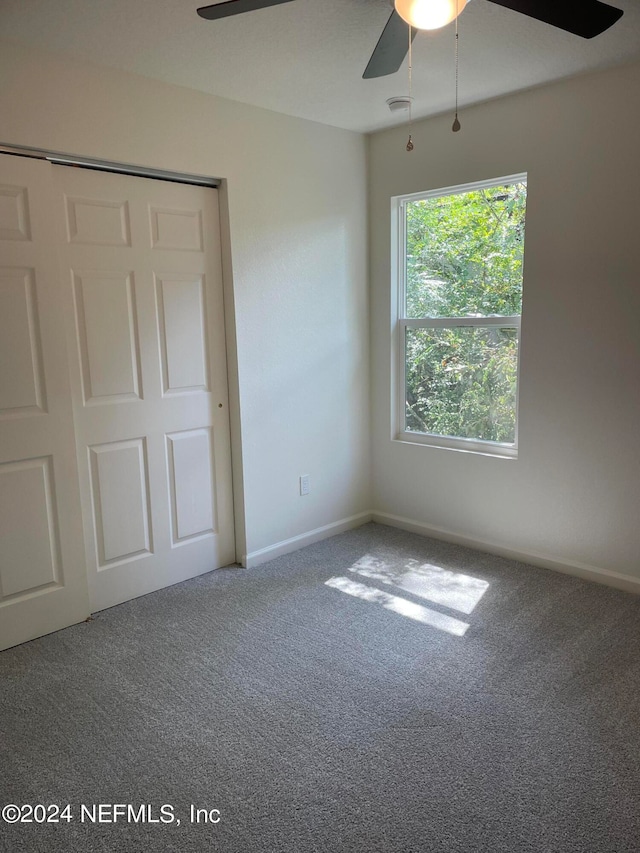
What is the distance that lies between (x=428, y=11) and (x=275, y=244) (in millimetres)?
1829

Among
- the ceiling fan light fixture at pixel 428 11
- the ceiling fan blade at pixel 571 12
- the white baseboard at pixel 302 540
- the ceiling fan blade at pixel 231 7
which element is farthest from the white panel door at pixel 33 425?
the ceiling fan blade at pixel 571 12

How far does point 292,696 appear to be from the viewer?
7.48 feet

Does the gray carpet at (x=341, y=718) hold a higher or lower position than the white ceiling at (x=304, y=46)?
lower

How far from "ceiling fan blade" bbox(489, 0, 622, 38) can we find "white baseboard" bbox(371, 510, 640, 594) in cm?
240

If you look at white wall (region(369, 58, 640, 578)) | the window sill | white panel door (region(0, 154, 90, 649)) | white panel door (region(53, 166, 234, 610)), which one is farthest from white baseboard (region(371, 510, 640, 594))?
white panel door (region(0, 154, 90, 649))

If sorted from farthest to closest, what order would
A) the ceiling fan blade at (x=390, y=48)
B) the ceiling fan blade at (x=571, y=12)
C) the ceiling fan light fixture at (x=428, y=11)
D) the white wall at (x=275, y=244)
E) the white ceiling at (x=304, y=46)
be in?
1. the white wall at (x=275, y=244)
2. the white ceiling at (x=304, y=46)
3. the ceiling fan blade at (x=390, y=48)
4. the ceiling fan blade at (x=571, y=12)
5. the ceiling fan light fixture at (x=428, y=11)

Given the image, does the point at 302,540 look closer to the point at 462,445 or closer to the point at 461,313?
the point at 462,445

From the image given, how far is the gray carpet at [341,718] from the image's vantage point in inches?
67.2

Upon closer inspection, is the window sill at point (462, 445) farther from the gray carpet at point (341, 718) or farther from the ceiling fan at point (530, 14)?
the ceiling fan at point (530, 14)

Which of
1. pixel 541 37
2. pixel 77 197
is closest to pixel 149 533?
pixel 77 197

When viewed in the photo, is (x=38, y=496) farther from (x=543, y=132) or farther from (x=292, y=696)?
(x=543, y=132)

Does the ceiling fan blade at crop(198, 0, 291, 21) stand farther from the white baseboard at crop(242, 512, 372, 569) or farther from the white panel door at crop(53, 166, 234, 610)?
the white baseboard at crop(242, 512, 372, 569)

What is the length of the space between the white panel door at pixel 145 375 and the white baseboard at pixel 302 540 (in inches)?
8.1

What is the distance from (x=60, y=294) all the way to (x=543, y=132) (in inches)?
96.5
